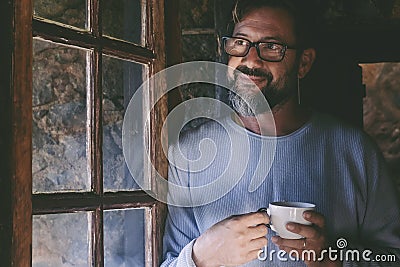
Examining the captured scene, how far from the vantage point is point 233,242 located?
0.99 meters

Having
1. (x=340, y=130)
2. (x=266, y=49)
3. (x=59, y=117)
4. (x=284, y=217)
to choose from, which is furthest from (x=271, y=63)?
(x=59, y=117)

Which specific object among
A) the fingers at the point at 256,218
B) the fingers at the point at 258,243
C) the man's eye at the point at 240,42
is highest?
the man's eye at the point at 240,42

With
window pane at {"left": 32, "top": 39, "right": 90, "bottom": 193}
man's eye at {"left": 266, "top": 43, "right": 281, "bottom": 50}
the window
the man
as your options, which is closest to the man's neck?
the man

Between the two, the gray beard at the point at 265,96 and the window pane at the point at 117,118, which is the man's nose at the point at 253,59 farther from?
the window pane at the point at 117,118

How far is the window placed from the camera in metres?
0.73

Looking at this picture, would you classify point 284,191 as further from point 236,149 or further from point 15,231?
point 15,231

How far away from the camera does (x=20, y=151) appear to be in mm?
720

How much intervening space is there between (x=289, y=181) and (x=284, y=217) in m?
0.09

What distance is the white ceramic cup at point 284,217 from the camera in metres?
0.94

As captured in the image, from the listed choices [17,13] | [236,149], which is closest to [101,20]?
[17,13]

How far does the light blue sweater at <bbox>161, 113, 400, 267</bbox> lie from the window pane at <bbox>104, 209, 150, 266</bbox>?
0.18 feet

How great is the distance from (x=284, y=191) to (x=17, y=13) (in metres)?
0.56

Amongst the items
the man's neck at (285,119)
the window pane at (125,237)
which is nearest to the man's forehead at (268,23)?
the man's neck at (285,119)

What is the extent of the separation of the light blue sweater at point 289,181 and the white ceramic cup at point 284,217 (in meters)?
0.04
